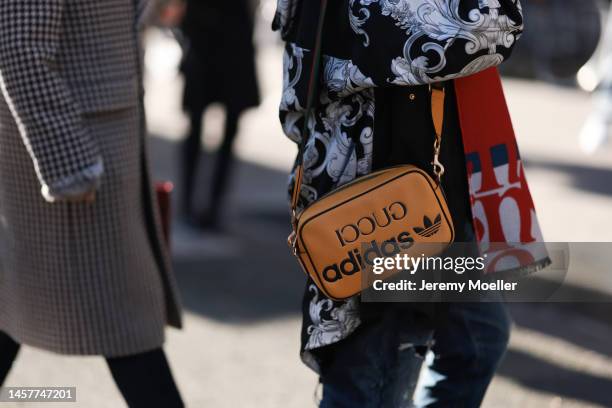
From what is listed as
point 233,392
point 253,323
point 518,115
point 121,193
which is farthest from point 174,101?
point 121,193

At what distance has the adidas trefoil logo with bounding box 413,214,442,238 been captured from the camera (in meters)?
2.20

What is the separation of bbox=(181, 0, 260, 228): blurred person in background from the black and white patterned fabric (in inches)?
129

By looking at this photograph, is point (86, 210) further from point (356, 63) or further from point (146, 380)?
point (356, 63)

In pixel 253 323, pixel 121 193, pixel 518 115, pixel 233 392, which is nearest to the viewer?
pixel 121 193

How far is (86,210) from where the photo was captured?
2.62 m

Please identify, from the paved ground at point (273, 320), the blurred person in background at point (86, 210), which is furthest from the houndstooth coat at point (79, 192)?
the paved ground at point (273, 320)

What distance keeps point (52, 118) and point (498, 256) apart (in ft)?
3.49

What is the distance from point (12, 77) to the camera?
2.43m

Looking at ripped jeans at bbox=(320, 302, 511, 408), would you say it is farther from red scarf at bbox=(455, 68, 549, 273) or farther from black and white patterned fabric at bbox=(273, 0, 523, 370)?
red scarf at bbox=(455, 68, 549, 273)

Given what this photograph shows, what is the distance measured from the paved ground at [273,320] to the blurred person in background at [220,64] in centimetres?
63

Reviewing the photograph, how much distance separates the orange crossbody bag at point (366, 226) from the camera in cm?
217

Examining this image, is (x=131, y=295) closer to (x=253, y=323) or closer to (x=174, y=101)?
(x=253, y=323)

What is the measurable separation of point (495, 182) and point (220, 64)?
359cm

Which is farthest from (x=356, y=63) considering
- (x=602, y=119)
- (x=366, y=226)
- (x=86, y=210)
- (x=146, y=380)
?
(x=602, y=119)
